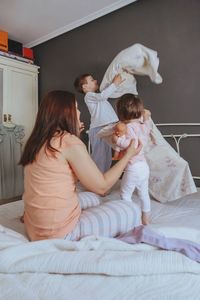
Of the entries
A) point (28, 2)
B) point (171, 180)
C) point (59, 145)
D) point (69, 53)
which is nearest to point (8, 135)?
point (69, 53)

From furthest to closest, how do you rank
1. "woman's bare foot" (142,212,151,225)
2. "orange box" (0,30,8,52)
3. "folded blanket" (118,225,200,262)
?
"orange box" (0,30,8,52) → "woman's bare foot" (142,212,151,225) → "folded blanket" (118,225,200,262)

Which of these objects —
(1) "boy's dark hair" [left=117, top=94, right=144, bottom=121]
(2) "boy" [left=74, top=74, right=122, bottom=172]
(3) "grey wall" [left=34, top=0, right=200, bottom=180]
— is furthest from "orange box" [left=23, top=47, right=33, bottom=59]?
(1) "boy's dark hair" [left=117, top=94, right=144, bottom=121]

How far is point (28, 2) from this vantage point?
2455 millimetres

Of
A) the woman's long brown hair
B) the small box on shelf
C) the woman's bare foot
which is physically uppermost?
the small box on shelf

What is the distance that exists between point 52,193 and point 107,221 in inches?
9.7

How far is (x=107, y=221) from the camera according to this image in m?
1.08

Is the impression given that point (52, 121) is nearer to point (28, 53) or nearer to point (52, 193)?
point (52, 193)

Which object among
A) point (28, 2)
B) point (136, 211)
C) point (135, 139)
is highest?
point (28, 2)

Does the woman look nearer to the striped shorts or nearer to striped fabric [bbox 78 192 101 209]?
the striped shorts

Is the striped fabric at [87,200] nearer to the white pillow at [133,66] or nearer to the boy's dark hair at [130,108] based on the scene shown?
the boy's dark hair at [130,108]

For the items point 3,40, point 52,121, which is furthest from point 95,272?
point 3,40

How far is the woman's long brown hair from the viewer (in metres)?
1.07

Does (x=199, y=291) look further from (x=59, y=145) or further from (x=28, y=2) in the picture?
(x=28, y=2)

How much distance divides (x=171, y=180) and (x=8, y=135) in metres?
2.05
